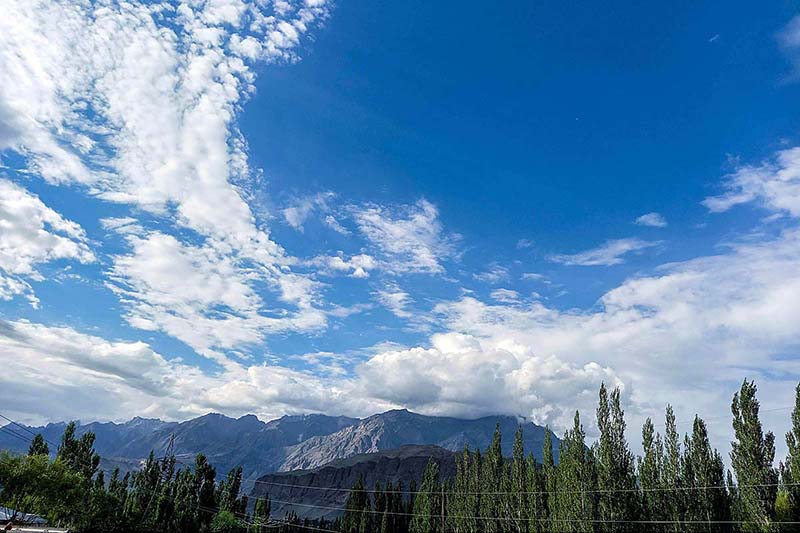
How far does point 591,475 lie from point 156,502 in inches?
3112

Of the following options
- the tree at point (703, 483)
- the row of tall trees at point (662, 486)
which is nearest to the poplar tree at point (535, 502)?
the row of tall trees at point (662, 486)

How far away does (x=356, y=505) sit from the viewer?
106938 millimetres

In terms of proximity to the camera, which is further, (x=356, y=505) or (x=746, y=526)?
(x=356, y=505)

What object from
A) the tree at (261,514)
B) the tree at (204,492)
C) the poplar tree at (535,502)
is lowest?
the tree at (261,514)

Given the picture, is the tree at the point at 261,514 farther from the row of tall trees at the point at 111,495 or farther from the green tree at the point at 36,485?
the green tree at the point at 36,485

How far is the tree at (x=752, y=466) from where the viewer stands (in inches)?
1499

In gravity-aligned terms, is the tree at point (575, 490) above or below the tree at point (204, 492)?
above

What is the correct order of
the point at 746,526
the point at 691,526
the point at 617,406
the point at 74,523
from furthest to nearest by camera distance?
the point at 74,523, the point at 617,406, the point at 691,526, the point at 746,526

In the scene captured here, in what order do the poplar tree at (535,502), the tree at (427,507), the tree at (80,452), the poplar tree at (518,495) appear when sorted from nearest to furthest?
the poplar tree at (535,502)
the poplar tree at (518,495)
the tree at (80,452)
the tree at (427,507)

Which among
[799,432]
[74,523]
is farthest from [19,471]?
[799,432]

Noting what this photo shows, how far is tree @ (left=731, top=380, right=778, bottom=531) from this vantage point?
3806 centimetres

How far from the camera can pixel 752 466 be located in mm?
40000

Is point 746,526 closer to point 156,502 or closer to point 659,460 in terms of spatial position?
point 659,460

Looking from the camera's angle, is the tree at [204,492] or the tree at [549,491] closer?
the tree at [549,491]
